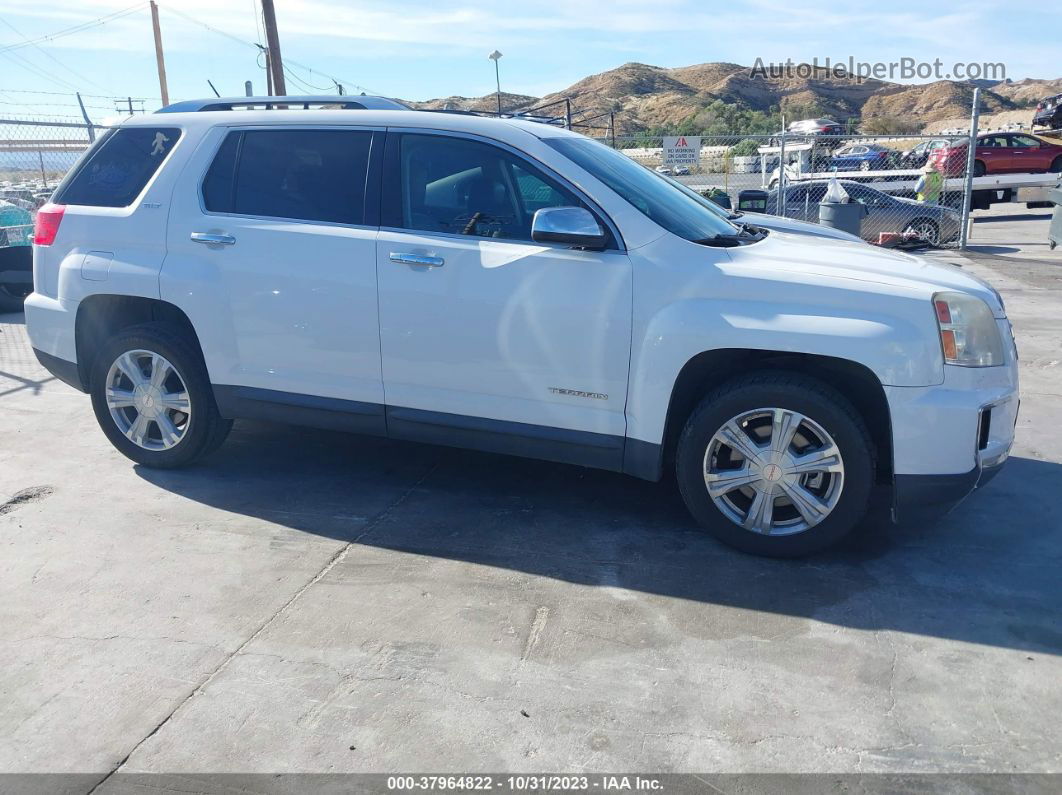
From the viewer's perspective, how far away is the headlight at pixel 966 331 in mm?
3787

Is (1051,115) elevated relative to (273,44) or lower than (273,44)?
lower

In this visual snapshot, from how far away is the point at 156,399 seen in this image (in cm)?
516

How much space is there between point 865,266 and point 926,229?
12869mm

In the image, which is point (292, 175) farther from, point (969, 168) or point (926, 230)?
point (926, 230)

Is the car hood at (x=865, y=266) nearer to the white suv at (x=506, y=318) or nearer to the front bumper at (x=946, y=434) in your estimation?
the white suv at (x=506, y=318)

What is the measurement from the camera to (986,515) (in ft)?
15.3

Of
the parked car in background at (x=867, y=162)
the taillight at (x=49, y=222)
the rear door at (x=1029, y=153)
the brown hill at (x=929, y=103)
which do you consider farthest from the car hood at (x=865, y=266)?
the brown hill at (x=929, y=103)

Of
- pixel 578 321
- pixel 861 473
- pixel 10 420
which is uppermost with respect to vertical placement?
pixel 578 321

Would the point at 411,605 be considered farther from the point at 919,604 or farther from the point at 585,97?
the point at 585,97

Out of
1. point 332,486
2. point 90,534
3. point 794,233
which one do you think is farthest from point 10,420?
point 794,233

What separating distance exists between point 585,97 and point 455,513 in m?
94.0

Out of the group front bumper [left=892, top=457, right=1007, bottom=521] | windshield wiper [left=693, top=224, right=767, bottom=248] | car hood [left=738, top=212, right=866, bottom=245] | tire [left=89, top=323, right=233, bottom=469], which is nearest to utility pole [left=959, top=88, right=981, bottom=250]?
car hood [left=738, top=212, right=866, bottom=245]

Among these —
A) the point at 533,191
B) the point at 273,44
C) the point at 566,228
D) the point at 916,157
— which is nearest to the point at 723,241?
the point at 566,228

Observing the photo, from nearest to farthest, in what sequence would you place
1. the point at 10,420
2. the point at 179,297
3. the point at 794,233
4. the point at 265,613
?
1. the point at 265,613
2. the point at 179,297
3. the point at 794,233
4. the point at 10,420
